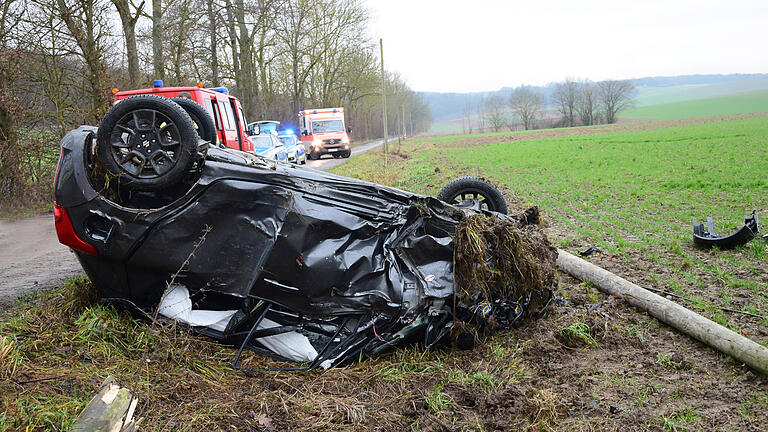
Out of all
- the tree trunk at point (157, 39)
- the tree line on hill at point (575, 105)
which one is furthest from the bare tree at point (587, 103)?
the tree trunk at point (157, 39)

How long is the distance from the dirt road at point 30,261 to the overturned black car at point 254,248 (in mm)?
2071

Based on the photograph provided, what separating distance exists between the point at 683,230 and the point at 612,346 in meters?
5.10

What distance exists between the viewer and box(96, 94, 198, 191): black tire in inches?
154

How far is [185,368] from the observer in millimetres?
3605

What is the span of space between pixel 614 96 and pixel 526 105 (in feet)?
53.2

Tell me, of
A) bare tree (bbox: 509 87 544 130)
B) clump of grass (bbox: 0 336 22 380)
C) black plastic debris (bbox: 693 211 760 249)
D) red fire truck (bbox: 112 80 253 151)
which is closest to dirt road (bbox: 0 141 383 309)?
clump of grass (bbox: 0 336 22 380)

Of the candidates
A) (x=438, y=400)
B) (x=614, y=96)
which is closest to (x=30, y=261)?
(x=438, y=400)

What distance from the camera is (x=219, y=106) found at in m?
10.8

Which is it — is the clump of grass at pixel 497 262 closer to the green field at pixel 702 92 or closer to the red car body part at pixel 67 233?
the red car body part at pixel 67 233

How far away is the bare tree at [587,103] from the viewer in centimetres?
9712

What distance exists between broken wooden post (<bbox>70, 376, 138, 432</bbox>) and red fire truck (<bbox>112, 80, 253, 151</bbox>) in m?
7.02

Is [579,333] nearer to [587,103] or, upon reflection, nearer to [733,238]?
[733,238]

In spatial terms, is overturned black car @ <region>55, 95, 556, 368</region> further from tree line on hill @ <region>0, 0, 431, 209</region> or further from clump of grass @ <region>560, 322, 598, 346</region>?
tree line on hill @ <region>0, 0, 431, 209</region>

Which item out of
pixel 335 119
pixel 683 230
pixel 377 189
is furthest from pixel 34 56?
pixel 335 119
